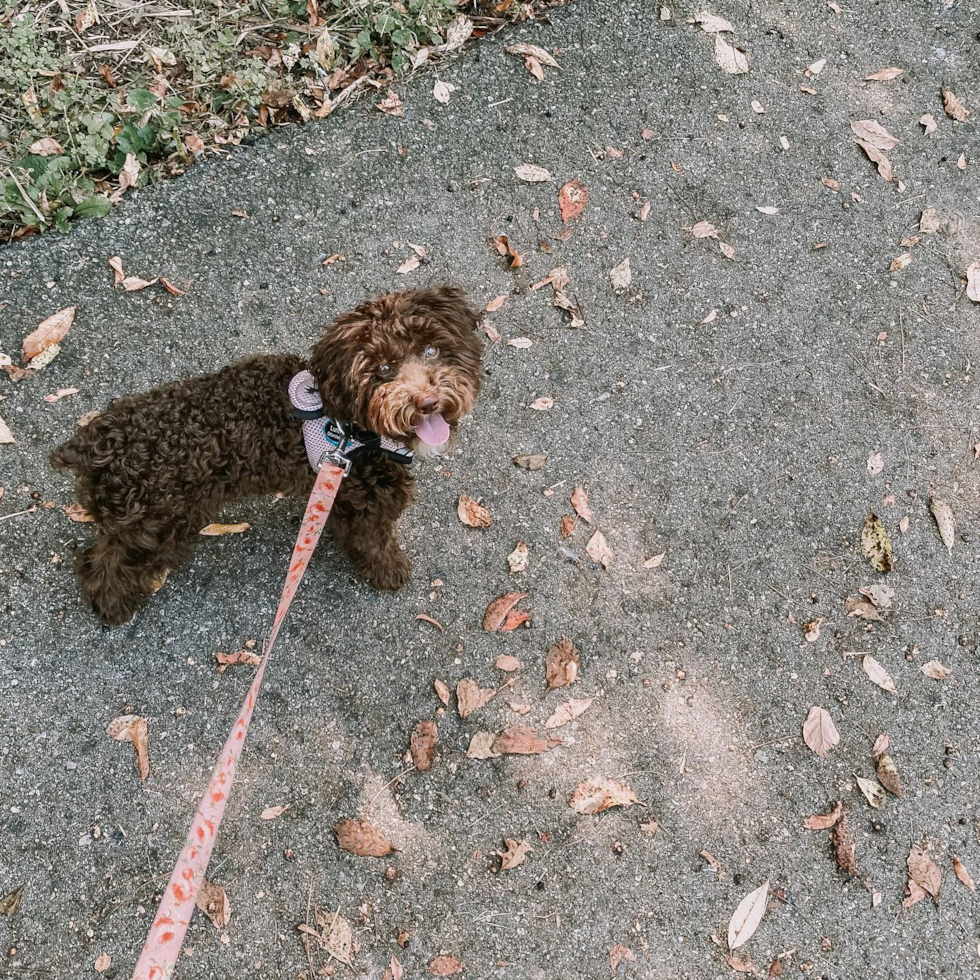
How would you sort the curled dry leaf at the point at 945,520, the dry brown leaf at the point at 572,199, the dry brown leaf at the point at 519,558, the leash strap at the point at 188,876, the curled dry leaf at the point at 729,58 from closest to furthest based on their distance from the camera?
the leash strap at the point at 188,876
the dry brown leaf at the point at 519,558
the curled dry leaf at the point at 945,520
the dry brown leaf at the point at 572,199
the curled dry leaf at the point at 729,58

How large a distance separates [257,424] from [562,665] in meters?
1.77

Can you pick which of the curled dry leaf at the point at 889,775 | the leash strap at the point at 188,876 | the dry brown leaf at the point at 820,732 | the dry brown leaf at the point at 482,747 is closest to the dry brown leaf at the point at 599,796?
the dry brown leaf at the point at 482,747

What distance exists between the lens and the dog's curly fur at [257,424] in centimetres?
284

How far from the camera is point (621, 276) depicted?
468 centimetres

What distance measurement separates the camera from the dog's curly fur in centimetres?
284

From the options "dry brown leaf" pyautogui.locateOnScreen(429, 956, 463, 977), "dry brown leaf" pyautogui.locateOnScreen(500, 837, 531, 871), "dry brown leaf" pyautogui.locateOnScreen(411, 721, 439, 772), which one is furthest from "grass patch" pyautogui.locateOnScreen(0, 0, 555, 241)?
"dry brown leaf" pyautogui.locateOnScreen(429, 956, 463, 977)

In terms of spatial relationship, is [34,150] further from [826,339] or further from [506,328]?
[826,339]

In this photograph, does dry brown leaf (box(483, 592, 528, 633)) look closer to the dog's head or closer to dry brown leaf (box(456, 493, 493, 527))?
dry brown leaf (box(456, 493, 493, 527))

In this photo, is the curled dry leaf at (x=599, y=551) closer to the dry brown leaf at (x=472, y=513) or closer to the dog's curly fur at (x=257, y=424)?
the dry brown leaf at (x=472, y=513)

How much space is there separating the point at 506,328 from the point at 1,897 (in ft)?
11.4

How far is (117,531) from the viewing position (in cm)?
304

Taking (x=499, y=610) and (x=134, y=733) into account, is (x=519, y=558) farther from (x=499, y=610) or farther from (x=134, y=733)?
(x=134, y=733)

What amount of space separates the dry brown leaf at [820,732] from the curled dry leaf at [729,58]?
4.22m

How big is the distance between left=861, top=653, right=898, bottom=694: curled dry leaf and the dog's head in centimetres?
240
